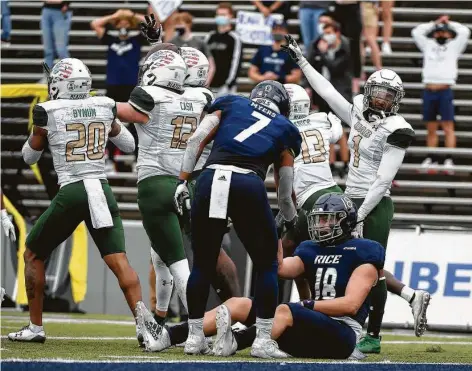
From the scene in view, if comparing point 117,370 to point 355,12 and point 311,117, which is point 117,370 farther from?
point 355,12

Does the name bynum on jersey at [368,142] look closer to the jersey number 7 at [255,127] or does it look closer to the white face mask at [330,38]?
the jersey number 7 at [255,127]

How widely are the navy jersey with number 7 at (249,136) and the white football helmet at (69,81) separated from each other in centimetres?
142

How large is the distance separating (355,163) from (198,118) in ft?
4.30

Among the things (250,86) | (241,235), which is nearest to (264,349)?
(241,235)

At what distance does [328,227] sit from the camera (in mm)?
8617

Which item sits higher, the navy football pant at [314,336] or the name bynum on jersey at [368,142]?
the name bynum on jersey at [368,142]

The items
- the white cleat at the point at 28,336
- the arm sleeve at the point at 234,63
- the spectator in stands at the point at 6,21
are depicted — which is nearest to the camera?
the white cleat at the point at 28,336

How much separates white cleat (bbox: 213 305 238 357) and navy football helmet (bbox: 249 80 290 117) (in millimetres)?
1362

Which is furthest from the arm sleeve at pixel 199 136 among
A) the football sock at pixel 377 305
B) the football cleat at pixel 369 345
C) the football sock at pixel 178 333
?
the football cleat at pixel 369 345

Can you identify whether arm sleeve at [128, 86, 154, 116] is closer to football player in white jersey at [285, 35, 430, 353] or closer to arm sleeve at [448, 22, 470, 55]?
football player in white jersey at [285, 35, 430, 353]

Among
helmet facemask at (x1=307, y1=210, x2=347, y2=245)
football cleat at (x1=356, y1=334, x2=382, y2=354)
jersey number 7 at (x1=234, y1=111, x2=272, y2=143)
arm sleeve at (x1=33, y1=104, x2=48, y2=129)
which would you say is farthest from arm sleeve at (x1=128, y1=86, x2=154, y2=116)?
football cleat at (x1=356, y1=334, x2=382, y2=354)

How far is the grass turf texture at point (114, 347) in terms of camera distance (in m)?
8.39

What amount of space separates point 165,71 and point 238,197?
66.2 inches

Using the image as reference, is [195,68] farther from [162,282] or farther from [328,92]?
[162,282]
